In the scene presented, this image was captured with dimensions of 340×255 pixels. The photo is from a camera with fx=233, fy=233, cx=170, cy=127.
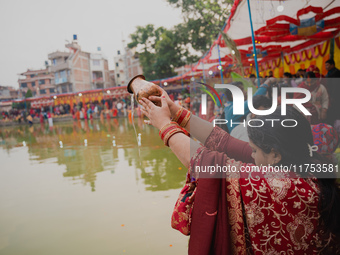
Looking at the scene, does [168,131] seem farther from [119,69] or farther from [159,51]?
[119,69]

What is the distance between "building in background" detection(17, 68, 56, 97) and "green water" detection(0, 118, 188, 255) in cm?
4679

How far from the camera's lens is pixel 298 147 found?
94 centimetres

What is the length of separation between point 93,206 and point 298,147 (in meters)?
3.20

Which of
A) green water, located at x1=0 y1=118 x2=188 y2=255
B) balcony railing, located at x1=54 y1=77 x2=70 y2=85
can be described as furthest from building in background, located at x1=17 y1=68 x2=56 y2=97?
green water, located at x1=0 y1=118 x2=188 y2=255

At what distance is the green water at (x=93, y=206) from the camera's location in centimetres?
256

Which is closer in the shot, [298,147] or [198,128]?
[298,147]

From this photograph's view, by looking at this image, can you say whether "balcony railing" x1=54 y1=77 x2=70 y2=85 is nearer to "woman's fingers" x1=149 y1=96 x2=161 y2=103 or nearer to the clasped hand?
"woman's fingers" x1=149 y1=96 x2=161 y2=103

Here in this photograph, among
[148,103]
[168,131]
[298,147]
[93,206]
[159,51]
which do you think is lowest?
[93,206]

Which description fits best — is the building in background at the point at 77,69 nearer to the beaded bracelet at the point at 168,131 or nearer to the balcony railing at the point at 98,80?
the balcony railing at the point at 98,80

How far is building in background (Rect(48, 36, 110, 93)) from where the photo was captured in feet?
138

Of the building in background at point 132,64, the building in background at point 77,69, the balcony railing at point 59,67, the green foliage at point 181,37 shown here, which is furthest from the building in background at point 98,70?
the green foliage at point 181,37

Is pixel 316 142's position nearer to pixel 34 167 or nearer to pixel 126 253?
pixel 126 253

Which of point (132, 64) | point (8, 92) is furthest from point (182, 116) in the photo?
point (8, 92)

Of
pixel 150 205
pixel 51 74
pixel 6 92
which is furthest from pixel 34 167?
pixel 6 92
